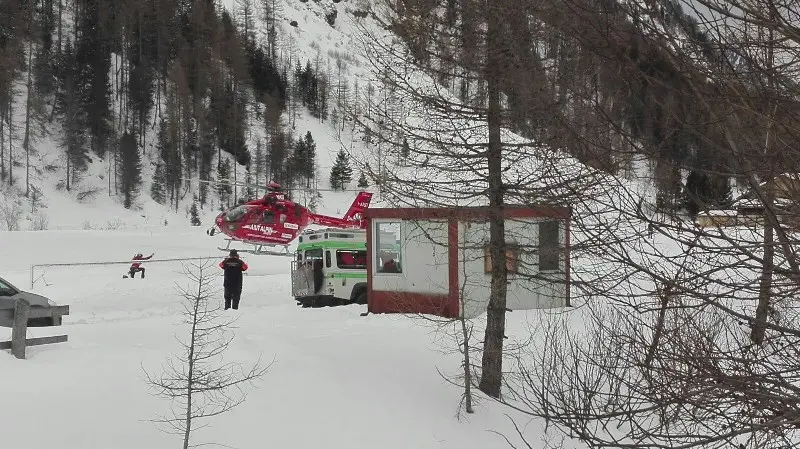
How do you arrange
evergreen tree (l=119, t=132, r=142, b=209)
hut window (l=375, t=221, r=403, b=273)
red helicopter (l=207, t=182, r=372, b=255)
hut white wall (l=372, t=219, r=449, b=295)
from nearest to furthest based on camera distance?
hut white wall (l=372, t=219, r=449, b=295) → hut window (l=375, t=221, r=403, b=273) → red helicopter (l=207, t=182, r=372, b=255) → evergreen tree (l=119, t=132, r=142, b=209)

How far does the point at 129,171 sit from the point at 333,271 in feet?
121

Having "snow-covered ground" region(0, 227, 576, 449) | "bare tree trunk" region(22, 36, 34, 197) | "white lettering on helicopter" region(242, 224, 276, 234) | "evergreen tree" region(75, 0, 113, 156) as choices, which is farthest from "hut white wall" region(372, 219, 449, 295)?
"evergreen tree" region(75, 0, 113, 156)

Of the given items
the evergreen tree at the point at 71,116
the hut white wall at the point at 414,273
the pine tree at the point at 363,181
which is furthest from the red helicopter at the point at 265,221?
the evergreen tree at the point at 71,116

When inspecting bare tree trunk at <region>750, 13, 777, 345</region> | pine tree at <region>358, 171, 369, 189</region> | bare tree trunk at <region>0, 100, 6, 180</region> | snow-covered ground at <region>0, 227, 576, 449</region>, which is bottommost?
snow-covered ground at <region>0, 227, 576, 449</region>

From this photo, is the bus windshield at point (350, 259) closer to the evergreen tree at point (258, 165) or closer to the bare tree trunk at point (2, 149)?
the bare tree trunk at point (2, 149)

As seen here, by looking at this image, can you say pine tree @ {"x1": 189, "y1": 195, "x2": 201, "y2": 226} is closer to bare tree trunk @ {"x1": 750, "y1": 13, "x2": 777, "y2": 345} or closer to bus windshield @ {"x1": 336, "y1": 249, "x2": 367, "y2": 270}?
bus windshield @ {"x1": 336, "y1": 249, "x2": 367, "y2": 270}

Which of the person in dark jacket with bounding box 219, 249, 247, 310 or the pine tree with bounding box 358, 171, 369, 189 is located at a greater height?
the pine tree with bounding box 358, 171, 369, 189

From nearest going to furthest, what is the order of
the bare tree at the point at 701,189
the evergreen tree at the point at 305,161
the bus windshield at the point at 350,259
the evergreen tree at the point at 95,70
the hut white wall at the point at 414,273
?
the bare tree at the point at 701,189 < the hut white wall at the point at 414,273 < the bus windshield at the point at 350,259 < the evergreen tree at the point at 95,70 < the evergreen tree at the point at 305,161

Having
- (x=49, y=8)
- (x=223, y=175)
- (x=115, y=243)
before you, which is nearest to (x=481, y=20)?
(x=115, y=243)

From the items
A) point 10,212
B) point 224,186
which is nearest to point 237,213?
point 10,212

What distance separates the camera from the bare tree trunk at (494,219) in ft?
28.9

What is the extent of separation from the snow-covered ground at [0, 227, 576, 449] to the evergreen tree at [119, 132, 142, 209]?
38.9 meters

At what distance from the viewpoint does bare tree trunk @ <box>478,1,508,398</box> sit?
882cm

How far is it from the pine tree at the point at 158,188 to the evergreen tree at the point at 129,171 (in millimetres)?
1074
